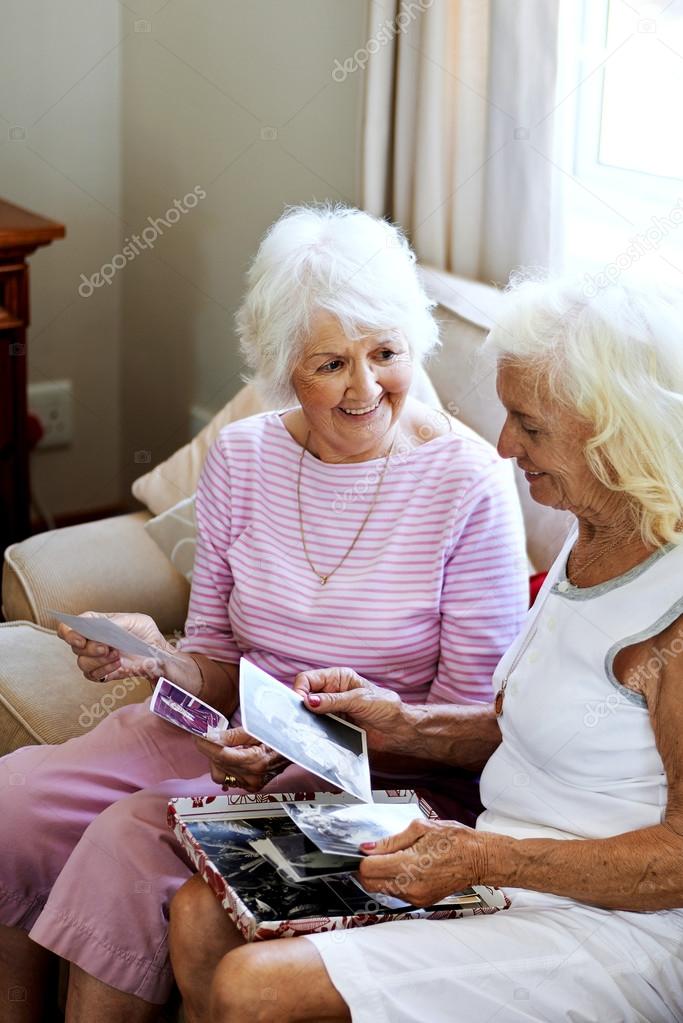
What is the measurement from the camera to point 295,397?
185 centimetres

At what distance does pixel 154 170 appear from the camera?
10.7 ft

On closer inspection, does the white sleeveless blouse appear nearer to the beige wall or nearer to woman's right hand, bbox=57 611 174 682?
woman's right hand, bbox=57 611 174 682

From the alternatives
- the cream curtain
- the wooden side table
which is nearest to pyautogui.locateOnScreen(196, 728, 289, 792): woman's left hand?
the cream curtain

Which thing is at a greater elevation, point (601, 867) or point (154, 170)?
point (154, 170)

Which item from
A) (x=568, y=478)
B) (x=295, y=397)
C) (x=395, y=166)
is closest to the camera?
(x=568, y=478)

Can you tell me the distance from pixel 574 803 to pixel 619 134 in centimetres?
132

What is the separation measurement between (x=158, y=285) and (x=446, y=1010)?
2.45m

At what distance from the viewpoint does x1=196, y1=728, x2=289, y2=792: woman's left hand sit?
1.56m

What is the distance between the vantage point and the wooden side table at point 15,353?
2.66 m

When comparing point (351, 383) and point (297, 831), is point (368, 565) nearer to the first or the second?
point (351, 383)

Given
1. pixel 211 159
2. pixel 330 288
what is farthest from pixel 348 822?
pixel 211 159

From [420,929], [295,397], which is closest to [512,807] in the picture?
[420,929]

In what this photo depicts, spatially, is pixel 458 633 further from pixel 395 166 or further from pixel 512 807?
pixel 395 166

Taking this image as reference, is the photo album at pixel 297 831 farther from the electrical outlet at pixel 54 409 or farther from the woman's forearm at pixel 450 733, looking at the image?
the electrical outlet at pixel 54 409
